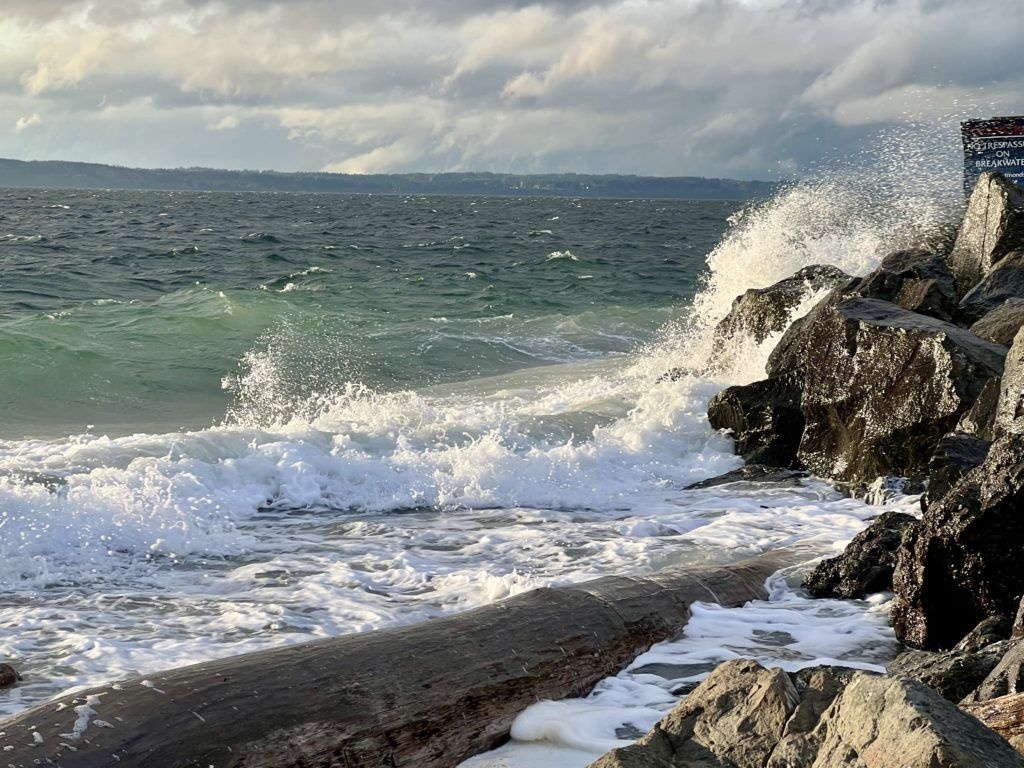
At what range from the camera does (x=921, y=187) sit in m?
16.9

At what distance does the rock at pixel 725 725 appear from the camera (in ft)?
9.60

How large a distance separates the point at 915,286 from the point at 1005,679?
7340 mm

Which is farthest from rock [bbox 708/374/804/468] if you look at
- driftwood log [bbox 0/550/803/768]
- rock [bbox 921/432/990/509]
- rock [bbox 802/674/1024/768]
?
rock [bbox 802/674/1024/768]

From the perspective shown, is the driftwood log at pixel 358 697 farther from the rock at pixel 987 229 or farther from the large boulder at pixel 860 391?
the rock at pixel 987 229

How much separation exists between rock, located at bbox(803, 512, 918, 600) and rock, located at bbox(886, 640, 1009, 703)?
158 cm

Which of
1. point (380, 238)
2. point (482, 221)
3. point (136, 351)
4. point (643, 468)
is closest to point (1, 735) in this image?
point (643, 468)

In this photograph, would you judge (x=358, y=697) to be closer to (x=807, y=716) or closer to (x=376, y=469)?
(x=807, y=716)

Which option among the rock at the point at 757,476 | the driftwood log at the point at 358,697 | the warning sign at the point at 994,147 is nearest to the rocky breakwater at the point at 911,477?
the rock at the point at 757,476

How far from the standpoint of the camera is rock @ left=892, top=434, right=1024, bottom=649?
15.5 feet

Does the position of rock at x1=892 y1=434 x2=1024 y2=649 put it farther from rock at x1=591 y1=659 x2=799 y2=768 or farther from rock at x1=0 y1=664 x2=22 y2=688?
rock at x1=0 y1=664 x2=22 y2=688

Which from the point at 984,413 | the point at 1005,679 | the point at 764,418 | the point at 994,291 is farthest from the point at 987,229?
the point at 1005,679

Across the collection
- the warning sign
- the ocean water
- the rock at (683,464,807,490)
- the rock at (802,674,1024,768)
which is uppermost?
the warning sign

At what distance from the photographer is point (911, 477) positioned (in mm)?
8102

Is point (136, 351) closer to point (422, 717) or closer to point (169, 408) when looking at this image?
point (169, 408)
